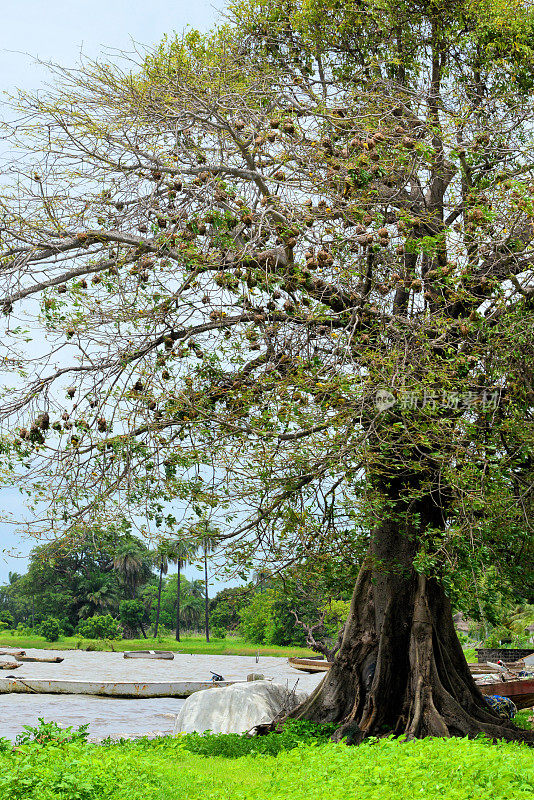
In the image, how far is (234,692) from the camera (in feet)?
38.5

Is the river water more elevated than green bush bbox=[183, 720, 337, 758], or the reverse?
green bush bbox=[183, 720, 337, 758]

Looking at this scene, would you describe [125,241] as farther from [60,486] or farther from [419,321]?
[419,321]

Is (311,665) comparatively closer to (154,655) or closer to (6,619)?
(154,655)

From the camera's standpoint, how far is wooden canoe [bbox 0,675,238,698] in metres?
18.6

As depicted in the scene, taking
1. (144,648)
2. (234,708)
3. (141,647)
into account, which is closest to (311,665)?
(234,708)

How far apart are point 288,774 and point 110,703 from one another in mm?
12459

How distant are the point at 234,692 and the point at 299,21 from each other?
→ 11649 millimetres

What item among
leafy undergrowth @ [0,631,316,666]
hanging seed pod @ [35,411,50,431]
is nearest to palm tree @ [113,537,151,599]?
leafy undergrowth @ [0,631,316,666]

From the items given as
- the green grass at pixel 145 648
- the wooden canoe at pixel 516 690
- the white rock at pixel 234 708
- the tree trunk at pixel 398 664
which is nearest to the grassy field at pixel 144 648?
the green grass at pixel 145 648

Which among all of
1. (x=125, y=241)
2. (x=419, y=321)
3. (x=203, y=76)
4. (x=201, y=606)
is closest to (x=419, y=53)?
(x=203, y=76)

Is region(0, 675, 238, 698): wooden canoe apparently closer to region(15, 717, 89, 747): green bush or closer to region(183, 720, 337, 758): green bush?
region(183, 720, 337, 758): green bush

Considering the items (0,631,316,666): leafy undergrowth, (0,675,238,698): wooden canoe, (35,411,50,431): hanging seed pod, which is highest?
(35,411,50,431): hanging seed pod

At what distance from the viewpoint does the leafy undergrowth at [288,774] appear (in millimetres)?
5195

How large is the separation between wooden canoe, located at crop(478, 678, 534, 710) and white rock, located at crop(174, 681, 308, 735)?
403cm
